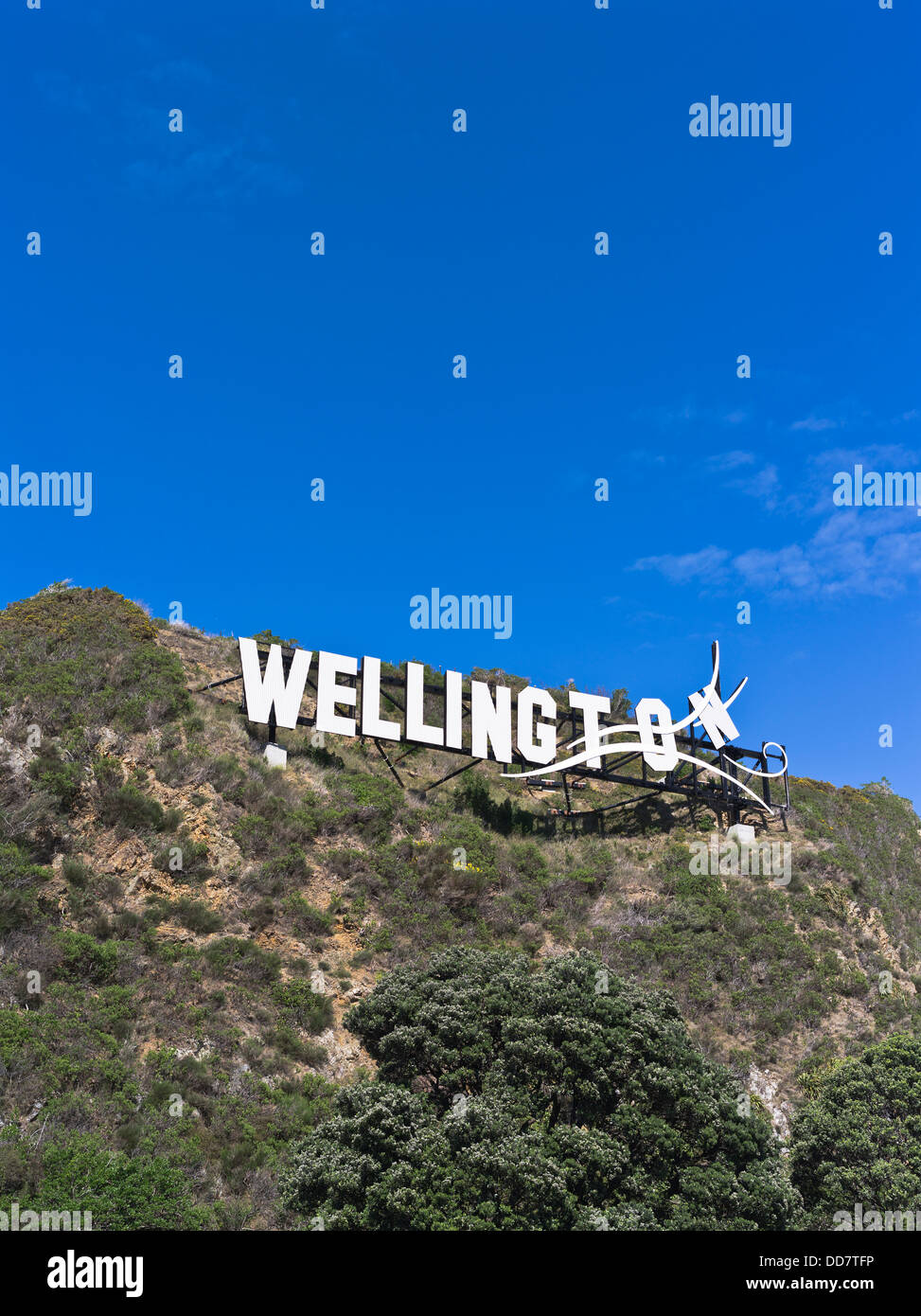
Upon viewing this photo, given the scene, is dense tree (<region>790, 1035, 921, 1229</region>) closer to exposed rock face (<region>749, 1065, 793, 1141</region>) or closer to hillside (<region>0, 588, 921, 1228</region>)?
exposed rock face (<region>749, 1065, 793, 1141</region>)

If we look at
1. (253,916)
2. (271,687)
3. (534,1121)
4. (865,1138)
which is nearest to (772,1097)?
(865,1138)

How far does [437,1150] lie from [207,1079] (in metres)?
8.15

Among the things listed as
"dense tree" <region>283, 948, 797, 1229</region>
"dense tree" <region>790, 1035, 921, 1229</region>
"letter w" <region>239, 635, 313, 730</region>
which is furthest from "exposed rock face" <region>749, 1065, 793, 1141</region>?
"letter w" <region>239, 635, 313, 730</region>

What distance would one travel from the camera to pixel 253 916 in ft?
95.8

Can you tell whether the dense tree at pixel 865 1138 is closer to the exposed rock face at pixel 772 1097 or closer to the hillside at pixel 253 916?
the exposed rock face at pixel 772 1097

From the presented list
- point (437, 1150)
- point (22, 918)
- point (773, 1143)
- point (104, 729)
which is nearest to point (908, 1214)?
point (773, 1143)

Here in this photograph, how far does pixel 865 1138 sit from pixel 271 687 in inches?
1006

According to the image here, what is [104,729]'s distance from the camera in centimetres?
3122

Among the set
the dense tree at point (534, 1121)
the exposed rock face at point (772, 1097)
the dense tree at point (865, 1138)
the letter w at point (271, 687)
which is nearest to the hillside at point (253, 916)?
the exposed rock face at point (772, 1097)

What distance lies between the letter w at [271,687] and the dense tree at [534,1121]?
1594 centimetres

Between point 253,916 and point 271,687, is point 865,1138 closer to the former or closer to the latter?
point 253,916

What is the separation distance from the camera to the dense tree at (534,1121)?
16844 millimetres
